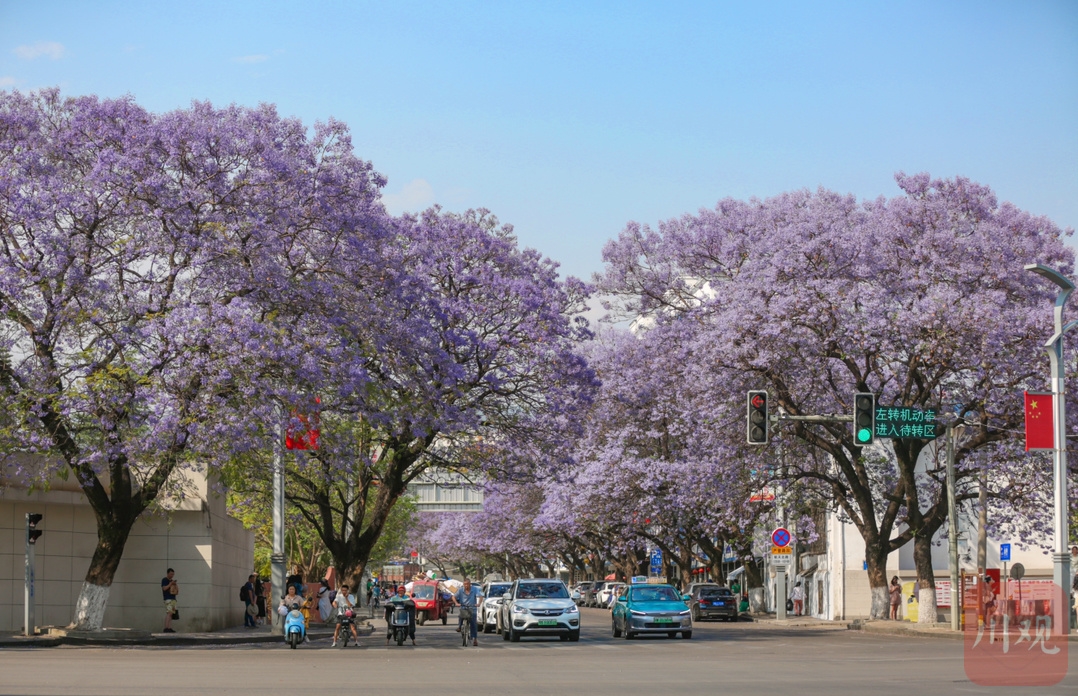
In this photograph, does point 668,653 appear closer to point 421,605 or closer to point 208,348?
point 208,348

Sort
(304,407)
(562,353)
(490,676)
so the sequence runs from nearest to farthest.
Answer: (490,676), (304,407), (562,353)

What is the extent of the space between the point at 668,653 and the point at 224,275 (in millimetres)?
12112

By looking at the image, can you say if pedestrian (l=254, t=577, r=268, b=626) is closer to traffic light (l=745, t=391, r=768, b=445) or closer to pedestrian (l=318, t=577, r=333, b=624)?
pedestrian (l=318, t=577, r=333, b=624)

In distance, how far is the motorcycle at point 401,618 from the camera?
98.9 feet

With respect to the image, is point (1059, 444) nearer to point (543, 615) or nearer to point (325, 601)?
point (543, 615)

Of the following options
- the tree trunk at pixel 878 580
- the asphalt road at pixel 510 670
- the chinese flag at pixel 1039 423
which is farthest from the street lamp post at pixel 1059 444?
the tree trunk at pixel 878 580

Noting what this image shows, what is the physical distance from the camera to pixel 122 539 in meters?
29.5

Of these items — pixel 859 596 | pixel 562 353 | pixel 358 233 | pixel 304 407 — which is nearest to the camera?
pixel 304 407

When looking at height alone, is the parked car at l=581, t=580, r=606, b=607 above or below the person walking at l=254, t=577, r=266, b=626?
below

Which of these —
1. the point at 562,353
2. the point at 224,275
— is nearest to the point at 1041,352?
the point at 562,353

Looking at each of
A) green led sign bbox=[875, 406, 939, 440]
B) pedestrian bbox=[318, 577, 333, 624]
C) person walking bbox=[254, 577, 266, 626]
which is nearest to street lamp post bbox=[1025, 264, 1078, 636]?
green led sign bbox=[875, 406, 939, 440]

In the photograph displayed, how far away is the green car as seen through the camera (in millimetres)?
33500

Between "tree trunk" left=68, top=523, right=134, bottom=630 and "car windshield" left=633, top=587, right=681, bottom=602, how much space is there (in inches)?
508

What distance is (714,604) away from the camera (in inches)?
2137
